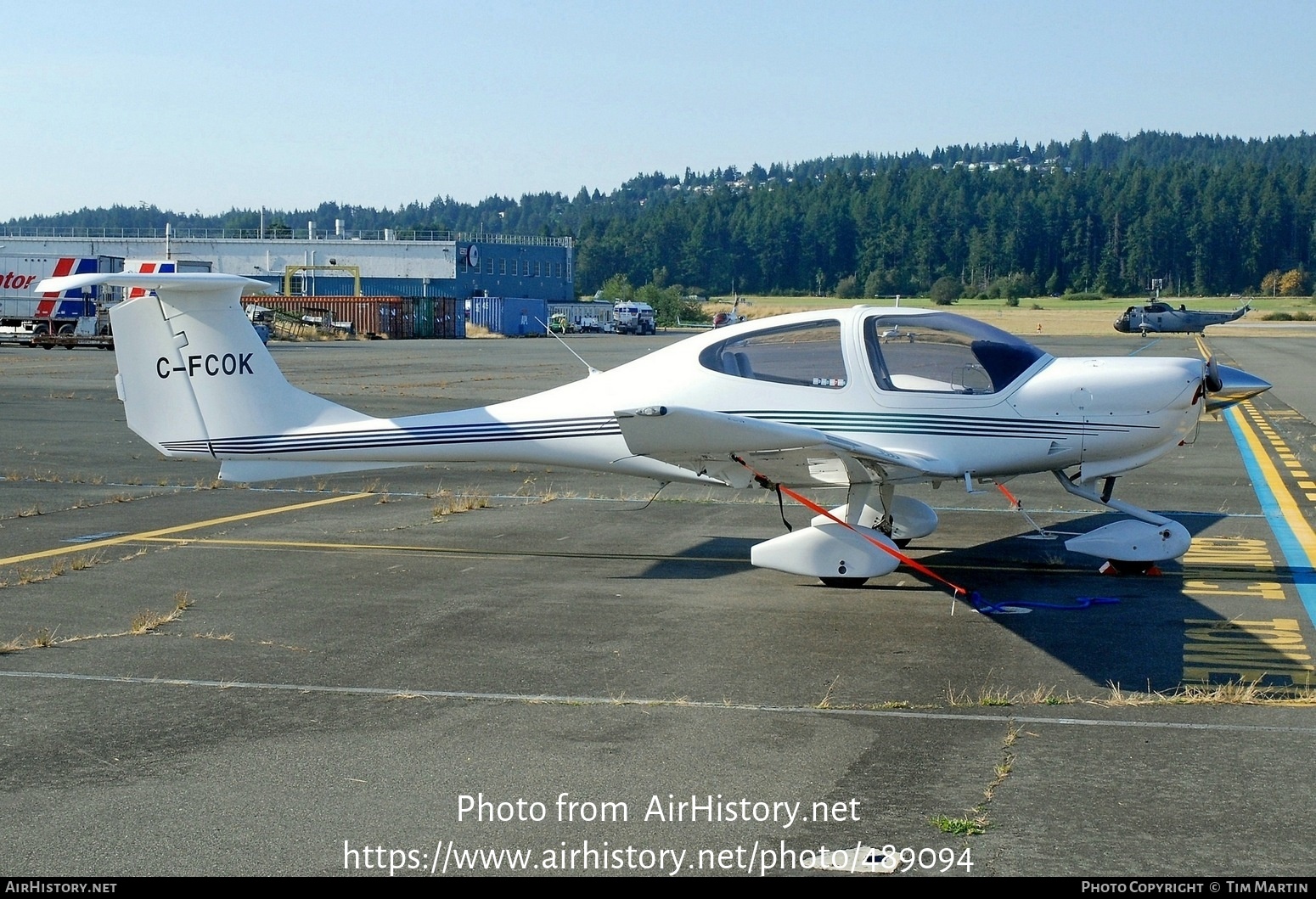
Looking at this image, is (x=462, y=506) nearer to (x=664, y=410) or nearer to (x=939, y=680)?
(x=664, y=410)

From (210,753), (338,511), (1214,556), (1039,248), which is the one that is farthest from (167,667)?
(1039,248)

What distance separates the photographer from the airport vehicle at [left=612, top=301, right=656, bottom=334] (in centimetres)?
8194

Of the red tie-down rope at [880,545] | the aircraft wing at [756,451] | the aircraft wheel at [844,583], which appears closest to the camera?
the aircraft wing at [756,451]

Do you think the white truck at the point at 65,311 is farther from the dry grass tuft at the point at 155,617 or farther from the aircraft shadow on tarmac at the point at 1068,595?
the aircraft shadow on tarmac at the point at 1068,595

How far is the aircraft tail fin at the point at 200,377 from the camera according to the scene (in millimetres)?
10875

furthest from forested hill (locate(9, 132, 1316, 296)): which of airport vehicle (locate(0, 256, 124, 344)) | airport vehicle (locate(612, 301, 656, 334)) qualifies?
airport vehicle (locate(0, 256, 124, 344))

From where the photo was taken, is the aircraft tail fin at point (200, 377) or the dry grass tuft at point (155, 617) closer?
the dry grass tuft at point (155, 617)

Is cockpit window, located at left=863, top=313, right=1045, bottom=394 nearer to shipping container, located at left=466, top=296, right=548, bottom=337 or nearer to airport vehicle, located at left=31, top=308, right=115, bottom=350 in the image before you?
airport vehicle, located at left=31, top=308, right=115, bottom=350

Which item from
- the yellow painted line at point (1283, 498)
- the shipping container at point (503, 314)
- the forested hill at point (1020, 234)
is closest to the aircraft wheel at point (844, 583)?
the yellow painted line at point (1283, 498)

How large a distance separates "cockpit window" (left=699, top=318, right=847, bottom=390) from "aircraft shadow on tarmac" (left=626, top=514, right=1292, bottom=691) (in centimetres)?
164

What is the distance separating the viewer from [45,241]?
10394cm

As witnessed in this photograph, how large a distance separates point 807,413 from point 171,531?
247 inches

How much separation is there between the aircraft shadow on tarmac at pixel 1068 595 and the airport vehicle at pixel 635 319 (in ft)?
229

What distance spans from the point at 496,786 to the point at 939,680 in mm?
2953
